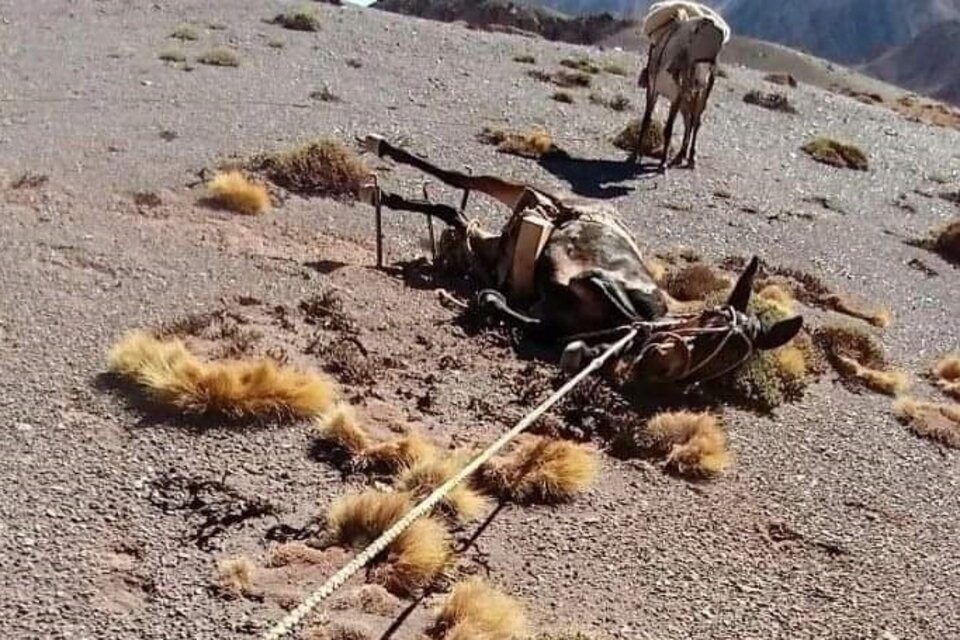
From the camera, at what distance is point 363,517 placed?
519 cm

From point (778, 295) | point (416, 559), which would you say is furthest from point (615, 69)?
point (416, 559)

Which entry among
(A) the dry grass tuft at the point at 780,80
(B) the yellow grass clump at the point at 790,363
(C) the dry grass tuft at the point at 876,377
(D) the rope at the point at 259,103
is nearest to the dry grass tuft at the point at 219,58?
(D) the rope at the point at 259,103

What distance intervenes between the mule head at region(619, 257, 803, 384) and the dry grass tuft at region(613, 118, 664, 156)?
907cm

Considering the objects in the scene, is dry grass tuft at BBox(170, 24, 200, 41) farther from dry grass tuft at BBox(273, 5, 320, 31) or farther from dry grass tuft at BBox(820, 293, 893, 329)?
dry grass tuft at BBox(820, 293, 893, 329)

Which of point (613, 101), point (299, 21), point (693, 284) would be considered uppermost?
point (693, 284)

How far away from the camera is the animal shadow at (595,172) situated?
13.9 m

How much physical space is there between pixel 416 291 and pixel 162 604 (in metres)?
4.11

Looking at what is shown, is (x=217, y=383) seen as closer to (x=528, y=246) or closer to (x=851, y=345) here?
(x=528, y=246)

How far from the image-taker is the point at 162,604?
4574 millimetres

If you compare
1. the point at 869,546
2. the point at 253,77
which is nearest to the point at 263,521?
the point at 869,546

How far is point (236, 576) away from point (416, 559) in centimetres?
Result: 76

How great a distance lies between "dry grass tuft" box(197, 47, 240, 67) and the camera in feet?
57.8

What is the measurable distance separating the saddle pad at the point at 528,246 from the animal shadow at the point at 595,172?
5.85 metres

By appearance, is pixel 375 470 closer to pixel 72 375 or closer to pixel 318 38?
pixel 72 375
